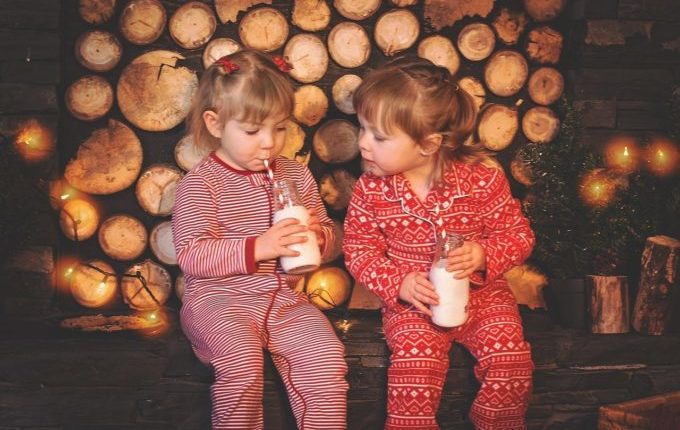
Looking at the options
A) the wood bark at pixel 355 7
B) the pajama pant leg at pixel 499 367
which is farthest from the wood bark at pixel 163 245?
the pajama pant leg at pixel 499 367

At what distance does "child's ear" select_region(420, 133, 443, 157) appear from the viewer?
6.77 feet

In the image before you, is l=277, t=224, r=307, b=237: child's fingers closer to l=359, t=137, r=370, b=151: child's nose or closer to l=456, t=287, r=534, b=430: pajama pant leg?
l=359, t=137, r=370, b=151: child's nose

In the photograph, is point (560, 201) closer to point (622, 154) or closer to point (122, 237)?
point (622, 154)

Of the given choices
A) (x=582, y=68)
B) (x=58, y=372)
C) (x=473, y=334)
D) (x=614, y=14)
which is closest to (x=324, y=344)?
(x=473, y=334)

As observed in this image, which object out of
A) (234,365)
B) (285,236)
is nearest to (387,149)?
(285,236)

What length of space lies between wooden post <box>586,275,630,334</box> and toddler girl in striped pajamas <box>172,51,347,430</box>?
2.89 ft

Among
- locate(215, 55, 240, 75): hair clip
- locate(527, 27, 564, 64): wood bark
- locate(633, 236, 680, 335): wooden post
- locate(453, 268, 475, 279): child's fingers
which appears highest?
locate(527, 27, 564, 64): wood bark

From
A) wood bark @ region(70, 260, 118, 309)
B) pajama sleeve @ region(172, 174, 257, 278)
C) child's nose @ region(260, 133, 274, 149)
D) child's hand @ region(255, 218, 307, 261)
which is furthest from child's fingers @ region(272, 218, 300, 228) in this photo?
wood bark @ region(70, 260, 118, 309)

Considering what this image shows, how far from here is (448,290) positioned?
6.20 feet

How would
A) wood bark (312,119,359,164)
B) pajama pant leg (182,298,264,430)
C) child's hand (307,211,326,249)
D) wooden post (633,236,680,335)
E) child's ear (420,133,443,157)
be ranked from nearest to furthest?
pajama pant leg (182,298,264,430), child's hand (307,211,326,249), child's ear (420,133,443,157), wooden post (633,236,680,335), wood bark (312,119,359,164)

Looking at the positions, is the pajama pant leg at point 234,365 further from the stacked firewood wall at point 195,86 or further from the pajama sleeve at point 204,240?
the stacked firewood wall at point 195,86

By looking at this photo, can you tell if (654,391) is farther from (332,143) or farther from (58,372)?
(58,372)

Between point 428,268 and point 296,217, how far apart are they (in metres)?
0.47

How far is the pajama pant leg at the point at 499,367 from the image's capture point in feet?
6.50
